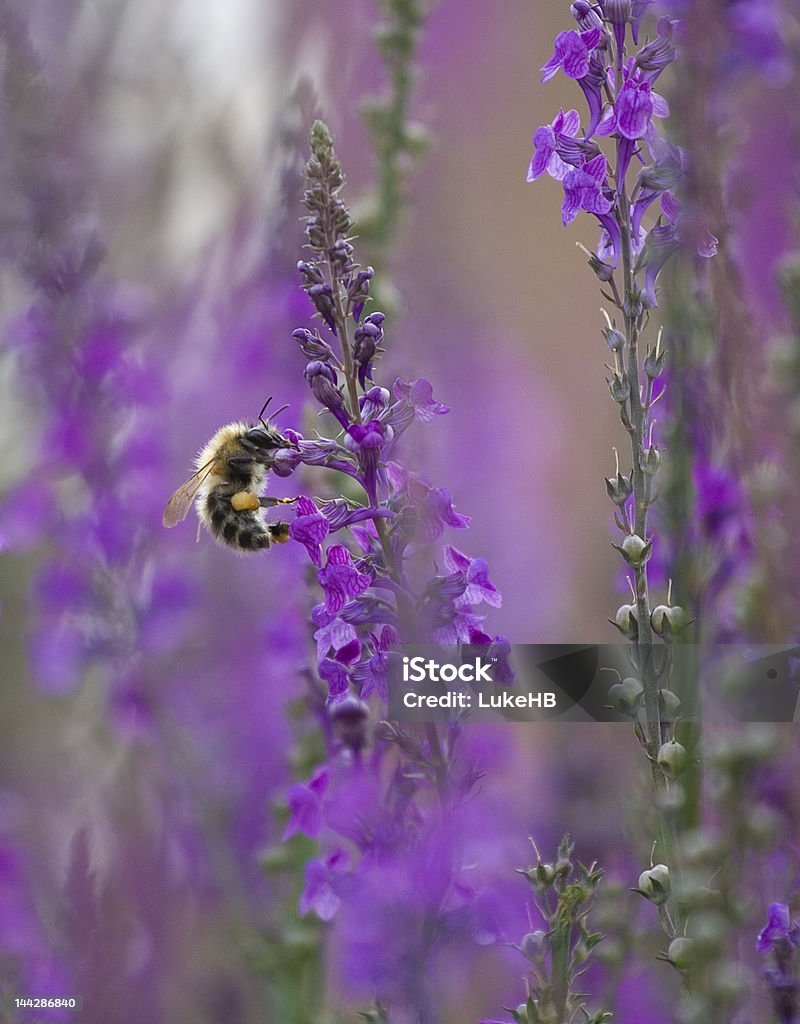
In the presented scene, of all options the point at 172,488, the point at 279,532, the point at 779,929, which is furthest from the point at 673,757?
the point at 172,488

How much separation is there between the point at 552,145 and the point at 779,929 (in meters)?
0.64

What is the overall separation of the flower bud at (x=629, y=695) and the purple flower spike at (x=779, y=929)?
0.18 m

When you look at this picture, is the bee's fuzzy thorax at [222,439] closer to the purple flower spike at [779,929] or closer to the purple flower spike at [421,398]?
the purple flower spike at [421,398]

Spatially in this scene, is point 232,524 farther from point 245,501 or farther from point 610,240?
point 610,240

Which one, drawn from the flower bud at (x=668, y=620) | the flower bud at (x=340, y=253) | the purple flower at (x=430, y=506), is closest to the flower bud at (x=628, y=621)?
the flower bud at (x=668, y=620)

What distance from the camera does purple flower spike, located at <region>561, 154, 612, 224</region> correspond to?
2.93 ft

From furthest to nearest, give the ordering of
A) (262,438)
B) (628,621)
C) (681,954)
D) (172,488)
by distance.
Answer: (172,488) → (262,438) → (628,621) → (681,954)

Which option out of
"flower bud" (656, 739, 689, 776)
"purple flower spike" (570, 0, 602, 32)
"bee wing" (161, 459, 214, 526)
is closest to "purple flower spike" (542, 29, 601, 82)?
"purple flower spike" (570, 0, 602, 32)

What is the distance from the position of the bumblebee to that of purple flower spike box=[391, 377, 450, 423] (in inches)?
19.4

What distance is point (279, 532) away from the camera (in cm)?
143

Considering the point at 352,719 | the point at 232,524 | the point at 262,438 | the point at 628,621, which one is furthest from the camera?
the point at 232,524

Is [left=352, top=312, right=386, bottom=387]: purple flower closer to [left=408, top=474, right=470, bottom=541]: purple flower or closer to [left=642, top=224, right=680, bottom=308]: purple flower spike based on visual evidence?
[left=408, top=474, right=470, bottom=541]: purple flower

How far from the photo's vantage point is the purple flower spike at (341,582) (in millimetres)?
897

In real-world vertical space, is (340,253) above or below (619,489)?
above
